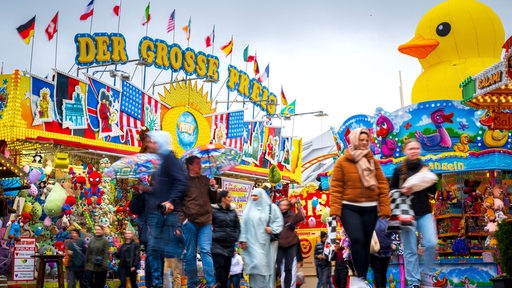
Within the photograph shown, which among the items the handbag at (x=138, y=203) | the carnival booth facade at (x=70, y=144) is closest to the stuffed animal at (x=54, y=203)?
the carnival booth facade at (x=70, y=144)

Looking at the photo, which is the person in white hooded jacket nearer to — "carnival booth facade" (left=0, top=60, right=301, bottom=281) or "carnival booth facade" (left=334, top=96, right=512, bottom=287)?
"carnival booth facade" (left=0, top=60, right=301, bottom=281)

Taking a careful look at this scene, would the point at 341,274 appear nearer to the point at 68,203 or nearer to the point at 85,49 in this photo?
the point at 68,203

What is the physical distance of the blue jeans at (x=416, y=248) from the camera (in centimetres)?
804

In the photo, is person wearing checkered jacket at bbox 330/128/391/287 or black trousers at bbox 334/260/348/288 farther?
black trousers at bbox 334/260/348/288

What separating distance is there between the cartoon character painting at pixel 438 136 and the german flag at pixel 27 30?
14505mm

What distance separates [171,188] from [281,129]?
27.0 meters

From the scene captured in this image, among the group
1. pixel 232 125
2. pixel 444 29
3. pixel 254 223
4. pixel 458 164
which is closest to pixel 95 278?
pixel 254 223

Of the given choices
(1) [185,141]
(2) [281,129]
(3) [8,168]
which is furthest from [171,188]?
(2) [281,129]

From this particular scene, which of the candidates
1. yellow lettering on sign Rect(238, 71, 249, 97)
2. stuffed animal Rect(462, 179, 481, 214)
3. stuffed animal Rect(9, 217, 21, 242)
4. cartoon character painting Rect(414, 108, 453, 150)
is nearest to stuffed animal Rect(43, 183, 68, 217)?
stuffed animal Rect(9, 217, 21, 242)

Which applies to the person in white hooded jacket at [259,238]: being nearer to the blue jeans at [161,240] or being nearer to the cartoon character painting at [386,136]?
the blue jeans at [161,240]

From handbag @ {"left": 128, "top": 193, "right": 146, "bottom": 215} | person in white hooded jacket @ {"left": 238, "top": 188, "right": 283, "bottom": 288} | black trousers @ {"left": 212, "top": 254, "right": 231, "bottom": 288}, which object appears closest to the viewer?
handbag @ {"left": 128, "top": 193, "right": 146, "bottom": 215}

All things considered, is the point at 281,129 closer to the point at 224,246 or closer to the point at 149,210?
the point at 224,246

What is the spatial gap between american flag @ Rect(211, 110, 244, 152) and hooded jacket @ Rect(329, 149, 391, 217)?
2154cm

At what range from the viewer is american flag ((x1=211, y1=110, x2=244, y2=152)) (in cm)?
2955
